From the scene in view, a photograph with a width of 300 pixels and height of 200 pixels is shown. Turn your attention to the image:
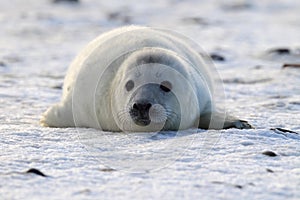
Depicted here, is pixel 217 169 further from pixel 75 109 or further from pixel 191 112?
pixel 75 109

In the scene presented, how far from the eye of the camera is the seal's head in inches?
150

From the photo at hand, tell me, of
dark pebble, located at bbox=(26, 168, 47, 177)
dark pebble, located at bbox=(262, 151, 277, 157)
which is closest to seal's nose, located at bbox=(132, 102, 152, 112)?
dark pebble, located at bbox=(262, 151, 277, 157)

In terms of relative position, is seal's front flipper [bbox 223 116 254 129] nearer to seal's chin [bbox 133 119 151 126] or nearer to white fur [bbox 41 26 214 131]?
white fur [bbox 41 26 214 131]

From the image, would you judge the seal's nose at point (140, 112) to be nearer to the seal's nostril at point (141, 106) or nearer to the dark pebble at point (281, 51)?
the seal's nostril at point (141, 106)

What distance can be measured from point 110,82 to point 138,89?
297 mm

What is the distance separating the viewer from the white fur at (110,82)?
4.06 meters

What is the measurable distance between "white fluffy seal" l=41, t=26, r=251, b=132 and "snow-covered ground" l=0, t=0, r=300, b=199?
0.10 m

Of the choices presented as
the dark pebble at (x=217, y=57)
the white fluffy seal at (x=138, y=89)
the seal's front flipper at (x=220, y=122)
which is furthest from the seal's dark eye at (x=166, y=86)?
the dark pebble at (x=217, y=57)

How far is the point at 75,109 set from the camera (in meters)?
4.29

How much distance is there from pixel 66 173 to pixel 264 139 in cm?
113

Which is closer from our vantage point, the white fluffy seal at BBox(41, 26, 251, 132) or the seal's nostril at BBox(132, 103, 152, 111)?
the seal's nostril at BBox(132, 103, 152, 111)

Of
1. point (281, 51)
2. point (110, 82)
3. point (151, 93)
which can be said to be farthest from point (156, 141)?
point (281, 51)

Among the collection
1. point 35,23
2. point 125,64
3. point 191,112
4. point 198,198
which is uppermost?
point 35,23

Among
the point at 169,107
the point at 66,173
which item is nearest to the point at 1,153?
the point at 66,173
